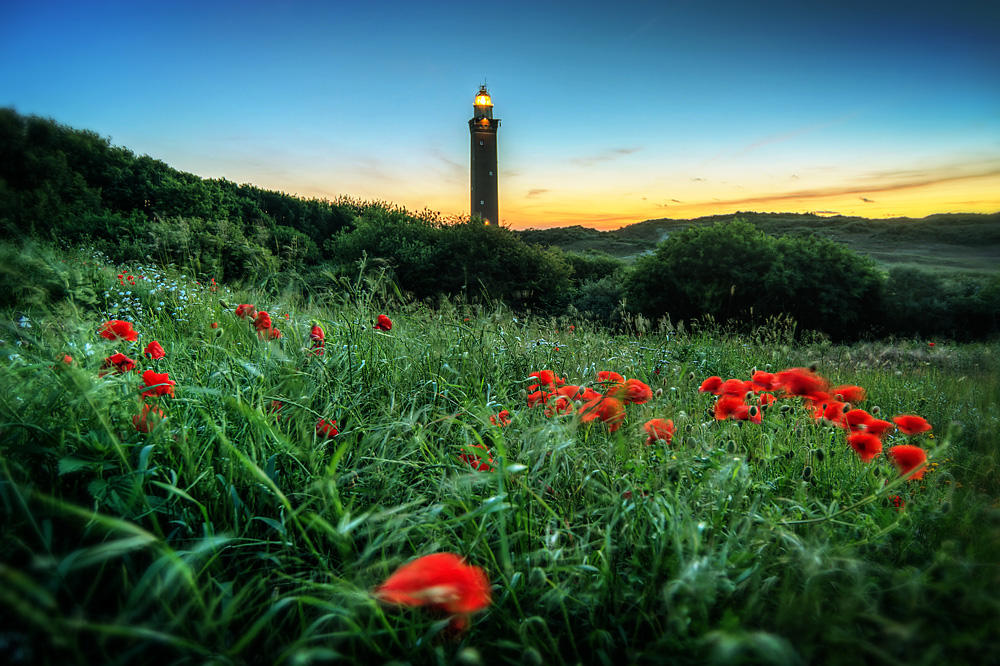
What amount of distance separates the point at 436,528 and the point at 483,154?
24677mm

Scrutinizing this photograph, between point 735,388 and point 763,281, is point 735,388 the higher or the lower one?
the lower one

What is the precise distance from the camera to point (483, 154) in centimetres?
2356

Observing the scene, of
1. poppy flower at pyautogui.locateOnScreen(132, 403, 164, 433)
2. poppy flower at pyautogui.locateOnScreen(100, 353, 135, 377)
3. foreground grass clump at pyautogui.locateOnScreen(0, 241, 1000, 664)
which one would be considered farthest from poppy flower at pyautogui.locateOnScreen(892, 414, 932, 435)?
poppy flower at pyautogui.locateOnScreen(100, 353, 135, 377)

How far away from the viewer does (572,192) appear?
14.5 meters

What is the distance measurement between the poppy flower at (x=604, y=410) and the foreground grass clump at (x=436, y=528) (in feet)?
0.05

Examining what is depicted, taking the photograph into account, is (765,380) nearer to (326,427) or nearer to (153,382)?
(326,427)

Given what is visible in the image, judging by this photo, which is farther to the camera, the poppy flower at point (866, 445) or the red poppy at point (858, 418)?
the red poppy at point (858, 418)

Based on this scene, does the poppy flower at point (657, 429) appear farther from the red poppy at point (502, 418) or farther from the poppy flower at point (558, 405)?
the red poppy at point (502, 418)

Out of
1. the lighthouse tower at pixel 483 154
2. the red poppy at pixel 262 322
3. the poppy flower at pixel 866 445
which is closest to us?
the poppy flower at pixel 866 445

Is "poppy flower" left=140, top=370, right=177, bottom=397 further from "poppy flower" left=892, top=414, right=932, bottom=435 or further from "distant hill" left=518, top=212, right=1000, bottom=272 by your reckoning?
"distant hill" left=518, top=212, right=1000, bottom=272

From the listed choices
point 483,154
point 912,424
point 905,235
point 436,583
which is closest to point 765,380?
point 912,424

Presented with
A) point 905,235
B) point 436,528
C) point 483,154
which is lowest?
point 436,528

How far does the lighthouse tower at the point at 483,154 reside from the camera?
23.6 metres

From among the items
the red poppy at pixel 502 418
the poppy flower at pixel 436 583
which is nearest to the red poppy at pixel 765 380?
the red poppy at pixel 502 418
